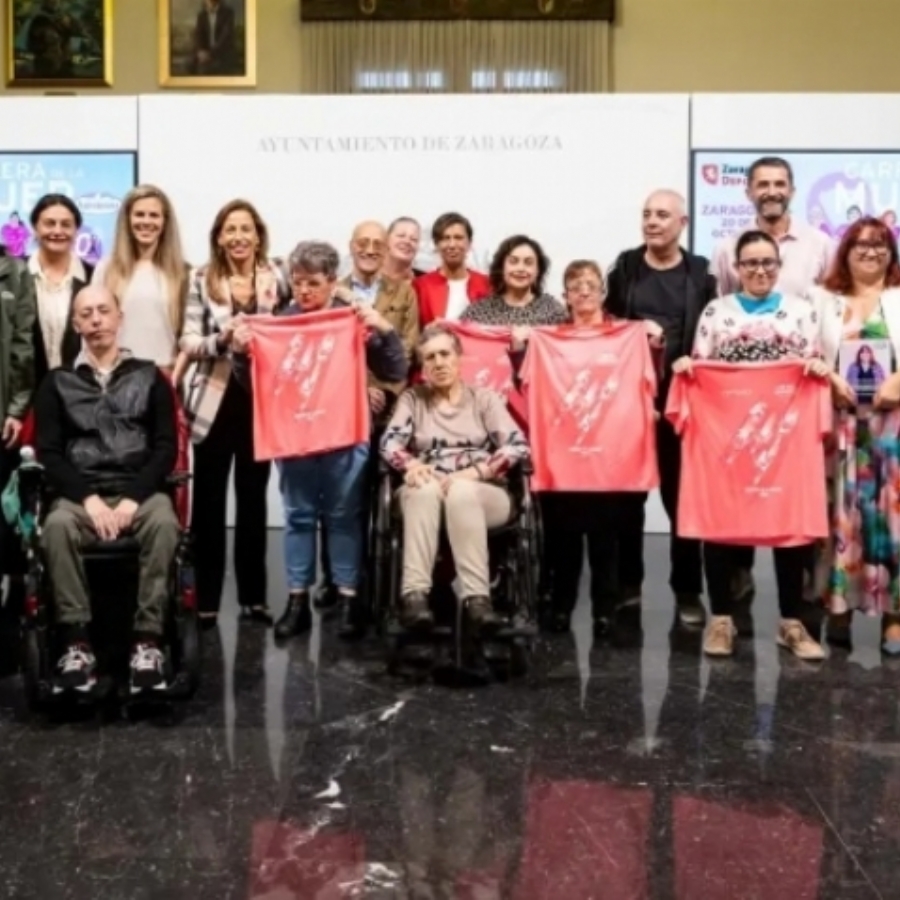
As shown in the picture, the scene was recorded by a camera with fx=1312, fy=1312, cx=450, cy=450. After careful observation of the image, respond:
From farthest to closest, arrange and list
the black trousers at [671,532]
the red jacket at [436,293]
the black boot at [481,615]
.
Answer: the red jacket at [436,293] < the black trousers at [671,532] < the black boot at [481,615]

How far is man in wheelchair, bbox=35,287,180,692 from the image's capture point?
3.47 metres

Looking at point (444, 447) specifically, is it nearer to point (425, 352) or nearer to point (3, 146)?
point (425, 352)

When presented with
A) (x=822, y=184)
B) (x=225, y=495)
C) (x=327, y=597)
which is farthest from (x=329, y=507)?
(x=822, y=184)

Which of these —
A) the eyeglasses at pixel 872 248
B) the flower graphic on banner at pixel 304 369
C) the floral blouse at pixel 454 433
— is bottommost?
the floral blouse at pixel 454 433

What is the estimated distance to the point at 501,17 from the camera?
9211 mm

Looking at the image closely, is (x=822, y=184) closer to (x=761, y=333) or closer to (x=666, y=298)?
(x=666, y=298)

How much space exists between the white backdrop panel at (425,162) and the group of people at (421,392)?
1.72 meters

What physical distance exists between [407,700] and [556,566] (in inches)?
36.7

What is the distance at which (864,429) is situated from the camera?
13.3 ft

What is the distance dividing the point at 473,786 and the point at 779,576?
157cm

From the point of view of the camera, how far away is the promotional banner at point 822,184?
239 inches

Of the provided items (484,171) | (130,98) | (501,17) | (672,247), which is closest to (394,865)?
(672,247)

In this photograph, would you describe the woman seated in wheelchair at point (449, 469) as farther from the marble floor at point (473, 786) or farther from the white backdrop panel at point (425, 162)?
the white backdrop panel at point (425, 162)

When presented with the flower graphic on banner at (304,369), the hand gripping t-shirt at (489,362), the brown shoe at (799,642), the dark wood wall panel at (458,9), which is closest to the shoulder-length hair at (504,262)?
the hand gripping t-shirt at (489,362)
